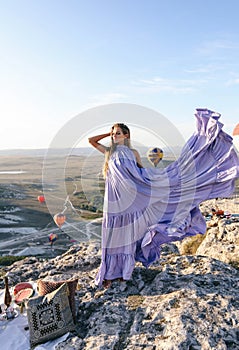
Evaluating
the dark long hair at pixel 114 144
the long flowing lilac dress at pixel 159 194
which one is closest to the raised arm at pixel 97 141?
the dark long hair at pixel 114 144

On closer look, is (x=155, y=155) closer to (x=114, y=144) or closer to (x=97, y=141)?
(x=97, y=141)

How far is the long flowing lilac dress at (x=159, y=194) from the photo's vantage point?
514 centimetres

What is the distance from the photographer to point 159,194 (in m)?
5.30

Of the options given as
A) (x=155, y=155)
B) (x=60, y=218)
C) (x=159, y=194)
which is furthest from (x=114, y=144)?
(x=60, y=218)

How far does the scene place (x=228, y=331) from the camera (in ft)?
12.8

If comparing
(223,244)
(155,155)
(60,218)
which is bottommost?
(60,218)

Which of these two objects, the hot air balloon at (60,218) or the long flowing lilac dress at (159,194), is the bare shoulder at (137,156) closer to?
the long flowing lilac dress at (159,194)

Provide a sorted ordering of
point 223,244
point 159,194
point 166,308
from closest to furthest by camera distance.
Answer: point 166,308, point 159,194, point 223,244

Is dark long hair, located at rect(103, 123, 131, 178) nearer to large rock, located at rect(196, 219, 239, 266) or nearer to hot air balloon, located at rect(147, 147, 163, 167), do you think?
large rock, located at rect(196, 219, 239, 266)

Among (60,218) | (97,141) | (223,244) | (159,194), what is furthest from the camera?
(60,218)

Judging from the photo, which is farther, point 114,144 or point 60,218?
point 60,218

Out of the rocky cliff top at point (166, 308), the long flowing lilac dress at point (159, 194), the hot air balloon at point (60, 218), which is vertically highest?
the long flowing lilac dress at point (159, 194)

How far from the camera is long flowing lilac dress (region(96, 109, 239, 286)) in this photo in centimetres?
514

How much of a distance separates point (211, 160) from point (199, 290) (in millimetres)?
2066
